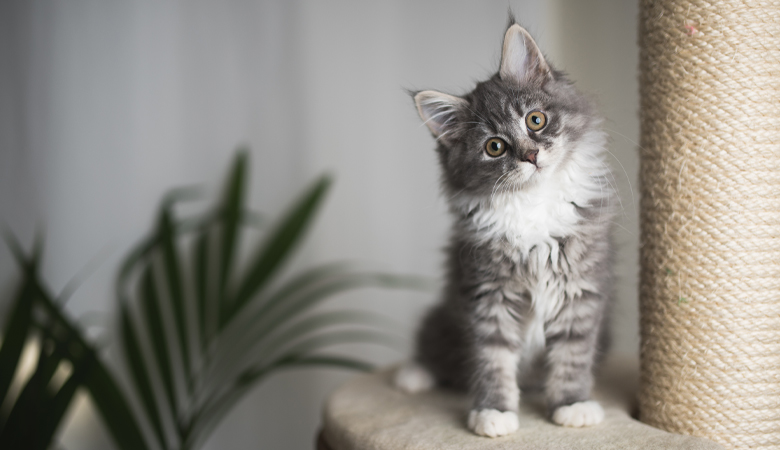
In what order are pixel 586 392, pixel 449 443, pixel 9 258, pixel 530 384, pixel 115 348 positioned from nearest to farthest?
pixel 449 443
pixel 586 392
pixel 530 384
pixel 9 258
pixel 115 348

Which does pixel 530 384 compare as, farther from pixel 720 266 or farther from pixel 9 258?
pixel 9 258

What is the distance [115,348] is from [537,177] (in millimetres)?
1964

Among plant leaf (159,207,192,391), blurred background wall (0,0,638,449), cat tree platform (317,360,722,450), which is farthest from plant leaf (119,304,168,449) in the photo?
blurred background wall (0,0,638,449)

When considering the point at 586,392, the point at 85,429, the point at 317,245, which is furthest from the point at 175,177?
the point at 586,392

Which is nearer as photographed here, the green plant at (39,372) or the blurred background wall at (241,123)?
the green plant at (39,372)

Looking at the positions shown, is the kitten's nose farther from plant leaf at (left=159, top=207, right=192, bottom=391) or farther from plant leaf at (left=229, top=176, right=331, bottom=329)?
plant leaf at (left=159, top=207, right=192, bottom=391)

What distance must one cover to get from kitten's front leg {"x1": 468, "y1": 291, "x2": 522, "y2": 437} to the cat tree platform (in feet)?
0.19

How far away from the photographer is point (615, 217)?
1124 mm

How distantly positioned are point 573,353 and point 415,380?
16.8 inches

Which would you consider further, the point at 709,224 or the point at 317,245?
the point at 317,245

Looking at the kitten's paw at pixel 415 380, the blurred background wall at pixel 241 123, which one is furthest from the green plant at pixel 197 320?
Answer: the blurred background wall at pixel 241 123

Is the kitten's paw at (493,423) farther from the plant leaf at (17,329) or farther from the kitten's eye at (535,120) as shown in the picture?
the plant leaf at (17,329)

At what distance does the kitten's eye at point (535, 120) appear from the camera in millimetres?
1056

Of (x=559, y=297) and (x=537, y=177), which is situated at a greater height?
(x=537, y=177)
